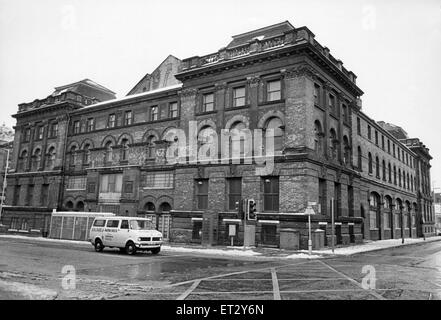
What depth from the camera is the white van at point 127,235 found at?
19438mm

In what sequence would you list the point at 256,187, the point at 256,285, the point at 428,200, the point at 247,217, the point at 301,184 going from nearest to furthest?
1. the point at 256,285
2. the point at 247,217
3. the point at 301,184
4. the point at 256,187
5. the point at 428,200

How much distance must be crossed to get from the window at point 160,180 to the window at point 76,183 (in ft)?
30.1

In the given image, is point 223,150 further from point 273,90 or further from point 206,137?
point 273,90

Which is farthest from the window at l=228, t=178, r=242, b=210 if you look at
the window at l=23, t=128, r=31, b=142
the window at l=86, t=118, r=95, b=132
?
the window at l=23, t=128, r=31, b=142

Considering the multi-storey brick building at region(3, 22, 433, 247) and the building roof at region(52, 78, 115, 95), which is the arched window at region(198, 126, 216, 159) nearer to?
the multi-storey brick building at region(3, 22, 433, 247)

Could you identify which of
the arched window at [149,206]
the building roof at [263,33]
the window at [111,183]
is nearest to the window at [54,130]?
the window at [111,183]

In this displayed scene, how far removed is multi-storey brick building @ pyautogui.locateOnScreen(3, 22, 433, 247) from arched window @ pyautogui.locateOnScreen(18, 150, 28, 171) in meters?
0.30

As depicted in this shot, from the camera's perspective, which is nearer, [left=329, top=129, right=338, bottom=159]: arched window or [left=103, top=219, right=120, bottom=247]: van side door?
[left=103, top=219, right=120, bottom=247]: van side door

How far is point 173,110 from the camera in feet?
109

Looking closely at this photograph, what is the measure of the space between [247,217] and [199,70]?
45.8 ft

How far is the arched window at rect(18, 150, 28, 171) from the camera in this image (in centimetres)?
4441

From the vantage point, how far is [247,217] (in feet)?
72.4
